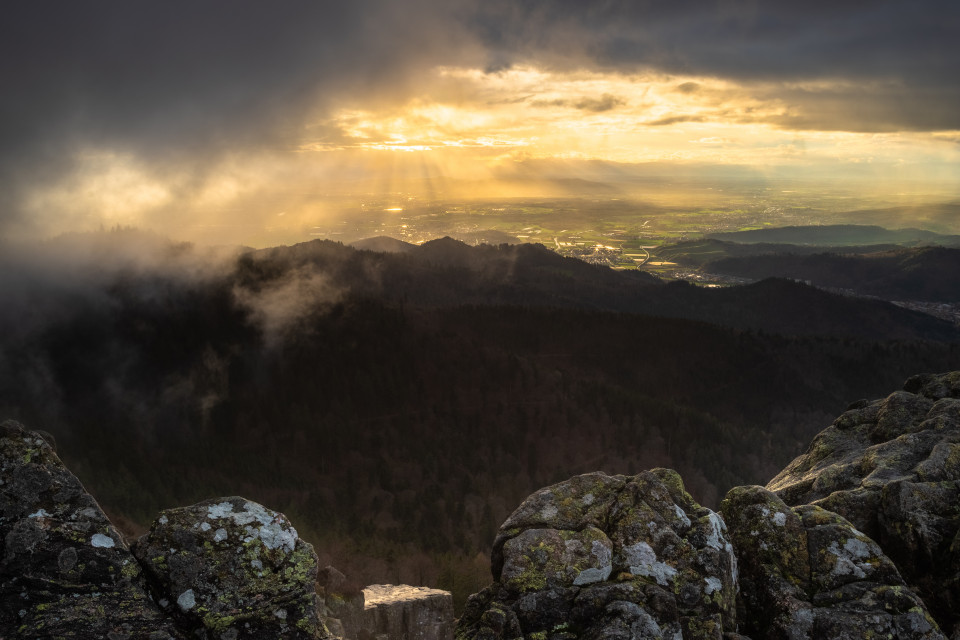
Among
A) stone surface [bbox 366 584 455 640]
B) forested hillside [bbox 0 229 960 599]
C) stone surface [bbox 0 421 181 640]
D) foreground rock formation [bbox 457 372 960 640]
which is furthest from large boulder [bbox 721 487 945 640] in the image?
forested hillside [bbox 0 229 960 599]

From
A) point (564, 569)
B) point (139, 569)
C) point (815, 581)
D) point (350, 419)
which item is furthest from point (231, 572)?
point (350, 419)

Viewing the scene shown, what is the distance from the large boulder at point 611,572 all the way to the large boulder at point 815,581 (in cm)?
118

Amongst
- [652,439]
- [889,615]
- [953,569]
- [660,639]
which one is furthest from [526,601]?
[652,439]

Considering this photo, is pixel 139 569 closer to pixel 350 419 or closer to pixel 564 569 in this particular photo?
pixel 564 569

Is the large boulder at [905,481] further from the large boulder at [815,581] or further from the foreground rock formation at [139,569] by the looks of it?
the foreground rock formation at [139,569]

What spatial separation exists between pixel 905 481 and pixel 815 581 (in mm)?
7159

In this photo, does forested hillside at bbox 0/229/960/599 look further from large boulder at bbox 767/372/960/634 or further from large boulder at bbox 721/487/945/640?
large boulder at bbox 721/487/945/640

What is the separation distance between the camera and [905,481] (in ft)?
68.6

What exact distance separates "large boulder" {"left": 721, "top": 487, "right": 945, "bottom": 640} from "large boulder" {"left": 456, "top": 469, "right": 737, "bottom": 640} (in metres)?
1.18

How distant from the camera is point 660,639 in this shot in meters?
15.1

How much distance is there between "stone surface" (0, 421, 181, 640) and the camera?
12.5m

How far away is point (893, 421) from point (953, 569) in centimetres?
1643

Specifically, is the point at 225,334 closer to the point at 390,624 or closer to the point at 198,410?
the point at 198,410

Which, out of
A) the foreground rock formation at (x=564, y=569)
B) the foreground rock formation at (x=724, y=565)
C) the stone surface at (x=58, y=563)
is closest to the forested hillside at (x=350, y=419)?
the foreground rock formation at (x=564, y=569)
